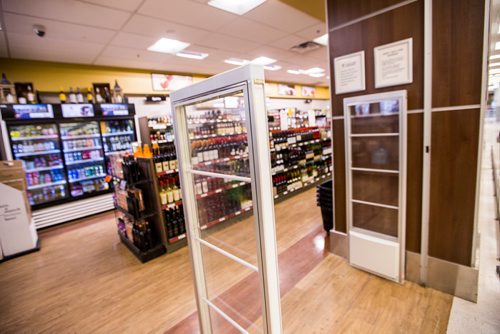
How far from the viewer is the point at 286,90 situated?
11.0 m

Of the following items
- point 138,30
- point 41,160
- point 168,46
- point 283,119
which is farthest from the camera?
point 283,119

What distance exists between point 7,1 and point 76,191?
3.62 metres

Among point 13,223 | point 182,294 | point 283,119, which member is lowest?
point 182,294

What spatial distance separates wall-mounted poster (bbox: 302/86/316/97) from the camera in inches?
477

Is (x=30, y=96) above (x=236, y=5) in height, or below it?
below

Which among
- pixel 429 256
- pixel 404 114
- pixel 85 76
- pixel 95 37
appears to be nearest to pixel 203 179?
pixel 404 114

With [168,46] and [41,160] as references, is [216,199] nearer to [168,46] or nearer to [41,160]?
[168,46]

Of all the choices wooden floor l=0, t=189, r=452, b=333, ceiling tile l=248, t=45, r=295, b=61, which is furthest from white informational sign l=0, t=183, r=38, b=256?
ceiling tile l=248, t=45, r=295, b=61

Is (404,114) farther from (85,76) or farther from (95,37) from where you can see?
(85,76)

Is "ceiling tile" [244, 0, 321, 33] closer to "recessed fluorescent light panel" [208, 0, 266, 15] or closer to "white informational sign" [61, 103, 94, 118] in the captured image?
"recessed fluorescent light panel" [208, 0, 266, 15]

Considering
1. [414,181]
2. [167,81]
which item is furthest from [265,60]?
[414,181]

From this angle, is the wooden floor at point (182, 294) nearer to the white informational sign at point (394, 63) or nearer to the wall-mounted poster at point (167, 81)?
the white informational sign at point (394, 63)

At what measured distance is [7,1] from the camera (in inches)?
115

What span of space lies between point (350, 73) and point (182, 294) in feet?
9.77
